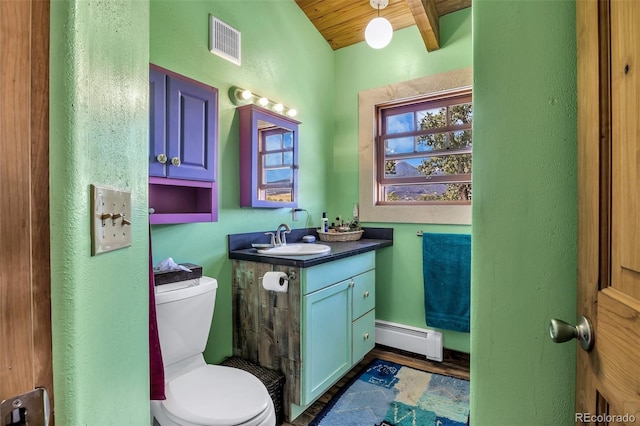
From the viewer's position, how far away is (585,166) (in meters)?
0.56

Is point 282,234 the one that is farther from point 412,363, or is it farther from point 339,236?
point 412,363

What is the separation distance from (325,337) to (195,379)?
0.72 metres

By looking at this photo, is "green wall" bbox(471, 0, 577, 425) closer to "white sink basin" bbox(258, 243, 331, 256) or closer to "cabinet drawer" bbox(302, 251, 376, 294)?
"cabinet drawer" bbox(302, 251, 376, 294)

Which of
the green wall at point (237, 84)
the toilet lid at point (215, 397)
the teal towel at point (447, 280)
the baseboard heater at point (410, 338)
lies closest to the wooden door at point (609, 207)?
the toilet lid at point (215, 397)

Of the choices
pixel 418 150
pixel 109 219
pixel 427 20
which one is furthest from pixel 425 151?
pixel 109 219

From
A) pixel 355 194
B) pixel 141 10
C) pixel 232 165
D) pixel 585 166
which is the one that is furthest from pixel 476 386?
pixel 355 194

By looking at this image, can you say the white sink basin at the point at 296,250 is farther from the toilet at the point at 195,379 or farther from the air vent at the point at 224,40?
the air vent at the point at 224,40

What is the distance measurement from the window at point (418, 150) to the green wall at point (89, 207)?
2.12 m

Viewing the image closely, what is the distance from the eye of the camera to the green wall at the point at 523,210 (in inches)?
24.5

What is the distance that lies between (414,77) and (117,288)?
8.34 feet

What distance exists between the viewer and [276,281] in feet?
5.22

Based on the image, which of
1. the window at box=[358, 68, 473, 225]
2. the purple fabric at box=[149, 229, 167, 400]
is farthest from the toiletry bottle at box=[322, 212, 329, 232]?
the purple fabric at box=[149, 229, 167, 400]

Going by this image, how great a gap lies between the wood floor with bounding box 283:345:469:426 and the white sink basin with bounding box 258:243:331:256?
891mm

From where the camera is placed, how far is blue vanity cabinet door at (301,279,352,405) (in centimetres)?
165
